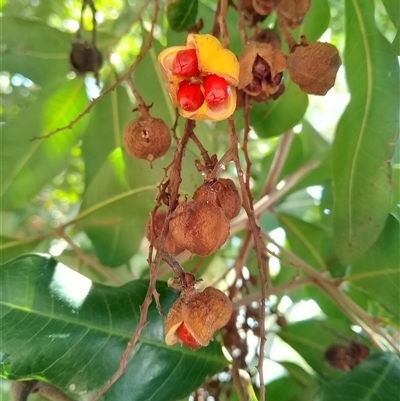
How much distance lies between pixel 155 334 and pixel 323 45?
366 millimetres

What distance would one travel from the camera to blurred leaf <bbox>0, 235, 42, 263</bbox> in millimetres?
880

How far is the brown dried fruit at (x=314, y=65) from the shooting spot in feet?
1.80

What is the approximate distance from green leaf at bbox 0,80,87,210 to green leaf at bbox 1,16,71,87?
48 mm

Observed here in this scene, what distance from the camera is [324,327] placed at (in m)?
0.91

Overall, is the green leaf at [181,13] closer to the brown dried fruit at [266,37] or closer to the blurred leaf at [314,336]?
the brown dried fruit at [266,37]

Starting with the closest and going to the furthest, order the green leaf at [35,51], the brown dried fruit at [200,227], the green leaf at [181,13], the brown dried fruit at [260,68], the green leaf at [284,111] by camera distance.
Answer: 1. the brown dried fruit at [200,227]
2. the brown dried fruit at [260,68]
3. the green leaf at [181,13]
4. the green leaf at [284,111]
5. the green leaf at [35,51]

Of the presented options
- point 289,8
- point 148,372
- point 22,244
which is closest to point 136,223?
point 22,244

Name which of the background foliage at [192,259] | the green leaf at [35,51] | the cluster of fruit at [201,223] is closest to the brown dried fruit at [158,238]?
the cluster of fruit at [201,223]

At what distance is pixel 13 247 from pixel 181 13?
0.46 metres

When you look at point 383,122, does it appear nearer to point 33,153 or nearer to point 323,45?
point 323,45

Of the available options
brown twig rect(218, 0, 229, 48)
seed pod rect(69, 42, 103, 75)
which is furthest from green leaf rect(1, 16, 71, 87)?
brown twig rect(218, 0, 229, 48)

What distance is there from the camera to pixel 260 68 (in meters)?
0.56

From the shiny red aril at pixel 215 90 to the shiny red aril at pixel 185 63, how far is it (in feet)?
0.06

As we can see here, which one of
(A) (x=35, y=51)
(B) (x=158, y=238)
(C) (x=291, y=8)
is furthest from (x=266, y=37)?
(A) (x=35, y=51)
